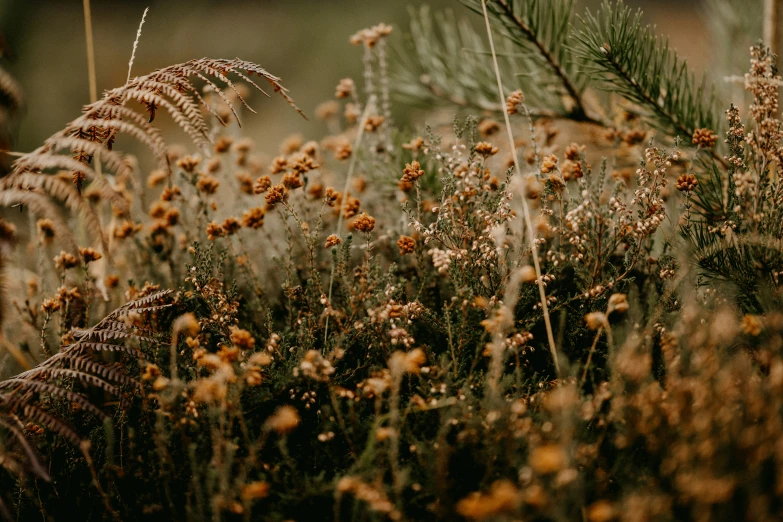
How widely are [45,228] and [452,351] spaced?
66.8 inches

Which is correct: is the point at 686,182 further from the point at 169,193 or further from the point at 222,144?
the point at 222,144

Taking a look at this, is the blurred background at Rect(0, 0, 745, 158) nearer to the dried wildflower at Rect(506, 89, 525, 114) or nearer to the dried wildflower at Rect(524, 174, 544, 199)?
the dried wildflower at Rect(524, 174, 544, 199)

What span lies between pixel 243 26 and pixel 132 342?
870 cm

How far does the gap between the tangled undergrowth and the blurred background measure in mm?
5636

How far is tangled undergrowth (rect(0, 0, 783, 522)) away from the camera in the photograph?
3.48 ft

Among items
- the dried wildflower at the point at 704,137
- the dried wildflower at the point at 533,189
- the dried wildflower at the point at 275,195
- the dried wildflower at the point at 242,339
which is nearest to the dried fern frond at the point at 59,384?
the dried wildflower at the point at 242,339

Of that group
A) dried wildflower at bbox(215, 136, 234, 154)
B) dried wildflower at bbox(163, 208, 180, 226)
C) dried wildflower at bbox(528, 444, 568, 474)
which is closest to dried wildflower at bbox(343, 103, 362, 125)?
dried wildflower at bbox(215, 136, 234, 154)

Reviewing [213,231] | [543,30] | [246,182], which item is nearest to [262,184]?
[213,231]

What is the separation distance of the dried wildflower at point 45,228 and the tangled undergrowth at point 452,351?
1 cm

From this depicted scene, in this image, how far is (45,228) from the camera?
2.00 m

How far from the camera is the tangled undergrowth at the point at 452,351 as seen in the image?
1.06 metres

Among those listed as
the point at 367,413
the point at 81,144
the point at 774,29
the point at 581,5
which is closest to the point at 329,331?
the point at 367,413

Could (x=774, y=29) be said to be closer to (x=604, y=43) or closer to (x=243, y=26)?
(x=604, y=43)

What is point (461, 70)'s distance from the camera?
2539 millimetres
